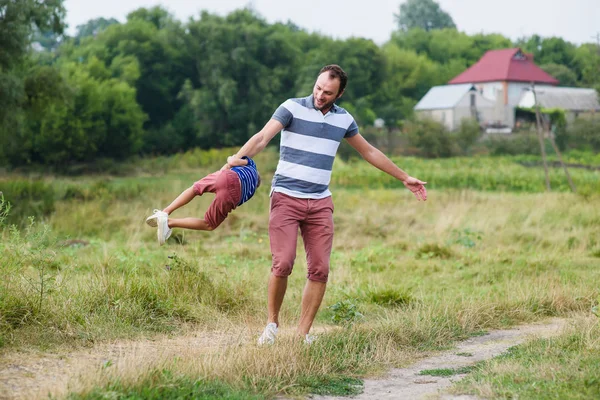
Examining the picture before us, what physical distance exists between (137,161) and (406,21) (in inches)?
3301

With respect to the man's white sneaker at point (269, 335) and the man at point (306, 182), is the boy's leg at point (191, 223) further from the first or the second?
the man's white sneaker at point (269, 335)

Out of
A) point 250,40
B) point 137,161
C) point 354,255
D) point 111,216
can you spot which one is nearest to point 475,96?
point 250,40

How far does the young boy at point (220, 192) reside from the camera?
19.8 ft

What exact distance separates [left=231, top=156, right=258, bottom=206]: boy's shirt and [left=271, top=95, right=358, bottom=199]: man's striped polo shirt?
21cm

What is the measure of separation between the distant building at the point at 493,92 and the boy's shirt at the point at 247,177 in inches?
2109

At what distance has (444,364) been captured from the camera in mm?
5961

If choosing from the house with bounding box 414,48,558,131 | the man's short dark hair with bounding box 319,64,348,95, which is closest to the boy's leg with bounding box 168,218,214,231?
the man's short dark hair with bounding box 319,64,348,95

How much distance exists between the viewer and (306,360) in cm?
541

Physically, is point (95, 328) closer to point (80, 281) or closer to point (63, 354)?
point (63, 354)

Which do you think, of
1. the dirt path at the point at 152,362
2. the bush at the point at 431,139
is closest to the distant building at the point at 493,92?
the bush at the point at 431,139

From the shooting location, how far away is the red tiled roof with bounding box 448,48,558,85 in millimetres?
68688

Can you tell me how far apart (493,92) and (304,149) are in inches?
2565

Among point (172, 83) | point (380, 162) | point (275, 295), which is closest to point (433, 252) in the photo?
point (380, 162)

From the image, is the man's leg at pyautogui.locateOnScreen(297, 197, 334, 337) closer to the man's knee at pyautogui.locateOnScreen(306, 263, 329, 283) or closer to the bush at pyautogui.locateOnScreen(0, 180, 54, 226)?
the man's knee at pyautogui.locateOnScreen(306, 263, 329, 283)
